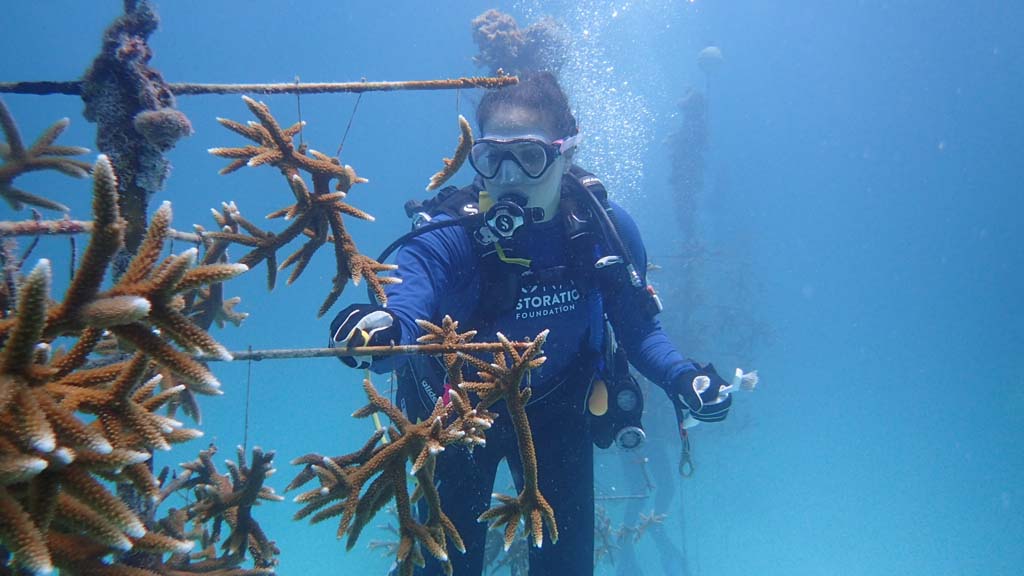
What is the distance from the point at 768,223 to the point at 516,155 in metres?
91.3

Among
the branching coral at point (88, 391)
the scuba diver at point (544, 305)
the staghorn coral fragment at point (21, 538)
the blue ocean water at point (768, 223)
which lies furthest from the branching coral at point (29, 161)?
the blue ocean water at point (768, 223)

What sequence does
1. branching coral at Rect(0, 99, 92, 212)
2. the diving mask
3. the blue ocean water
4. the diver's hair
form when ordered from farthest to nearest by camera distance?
the blue ocean water → the diver's hair → the diving mask → branching coral at Rect(0, 99, 92, 212)

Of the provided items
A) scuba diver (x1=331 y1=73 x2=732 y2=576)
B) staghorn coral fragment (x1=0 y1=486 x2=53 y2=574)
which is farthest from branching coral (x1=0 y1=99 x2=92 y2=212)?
staghorn coral fragment (x1=0 y1=486 x2=53 y2=574)

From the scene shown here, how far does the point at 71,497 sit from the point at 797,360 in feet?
195

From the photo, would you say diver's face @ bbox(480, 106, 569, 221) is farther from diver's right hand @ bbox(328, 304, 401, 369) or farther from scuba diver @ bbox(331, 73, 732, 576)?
diver's right hand @ bbox(328, 304, 401, 369)

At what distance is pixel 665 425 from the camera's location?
1590 centimetres

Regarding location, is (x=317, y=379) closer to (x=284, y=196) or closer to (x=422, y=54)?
(x=284, y=196)

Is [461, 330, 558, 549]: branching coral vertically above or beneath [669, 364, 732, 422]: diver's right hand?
beneath

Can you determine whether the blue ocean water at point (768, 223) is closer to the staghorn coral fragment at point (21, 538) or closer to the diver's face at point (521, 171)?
the diver's face at point (521, 171)

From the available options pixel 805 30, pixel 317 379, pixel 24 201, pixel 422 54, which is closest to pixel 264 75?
pixel 422 54

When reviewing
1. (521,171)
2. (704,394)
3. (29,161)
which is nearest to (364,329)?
(521,171)

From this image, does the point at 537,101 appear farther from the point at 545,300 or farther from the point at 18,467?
the point at 18,467

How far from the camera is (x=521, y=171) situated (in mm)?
4141

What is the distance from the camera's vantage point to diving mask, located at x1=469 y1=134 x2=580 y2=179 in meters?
4.10
